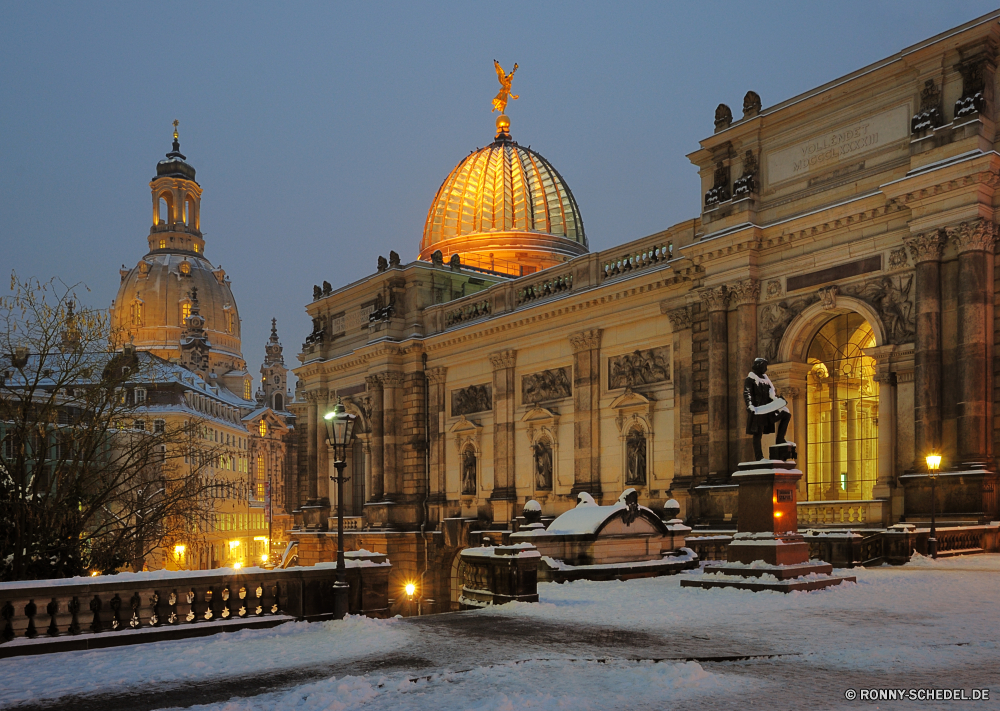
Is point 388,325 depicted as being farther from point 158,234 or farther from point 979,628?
point 158,234

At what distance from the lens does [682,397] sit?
34.8m

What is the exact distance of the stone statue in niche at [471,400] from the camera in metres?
45.2

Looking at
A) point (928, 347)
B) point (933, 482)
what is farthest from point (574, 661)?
point (928, 347)

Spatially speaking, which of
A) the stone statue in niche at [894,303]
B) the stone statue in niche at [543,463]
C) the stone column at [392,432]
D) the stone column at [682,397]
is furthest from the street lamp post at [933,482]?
the stone column at [392,432]

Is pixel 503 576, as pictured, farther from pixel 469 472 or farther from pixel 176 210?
pixel 176 210

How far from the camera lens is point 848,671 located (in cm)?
1027

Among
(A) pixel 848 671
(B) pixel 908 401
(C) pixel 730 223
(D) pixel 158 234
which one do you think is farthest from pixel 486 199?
(D) pixel 158 234

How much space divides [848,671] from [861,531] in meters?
15.8

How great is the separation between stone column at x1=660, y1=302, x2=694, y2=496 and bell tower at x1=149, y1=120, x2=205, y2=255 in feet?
410

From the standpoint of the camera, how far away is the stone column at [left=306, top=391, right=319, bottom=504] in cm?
5509

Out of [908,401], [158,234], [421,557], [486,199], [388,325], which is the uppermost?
[158,234]

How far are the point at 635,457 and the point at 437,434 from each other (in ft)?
44.0

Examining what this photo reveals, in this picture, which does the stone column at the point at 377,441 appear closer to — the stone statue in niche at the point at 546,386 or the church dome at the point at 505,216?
the stone statue in niche at the point at 546,386

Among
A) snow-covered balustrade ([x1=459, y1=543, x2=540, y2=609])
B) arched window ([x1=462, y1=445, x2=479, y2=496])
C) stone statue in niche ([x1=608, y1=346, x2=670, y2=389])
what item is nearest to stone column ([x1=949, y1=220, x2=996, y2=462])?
stone statue in niche ([x1=608, y1=346, x2=670, y2=389])
